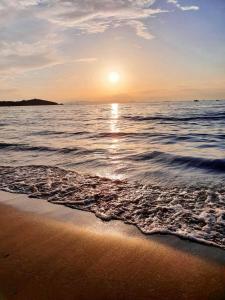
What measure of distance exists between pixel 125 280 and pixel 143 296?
12.7 inches

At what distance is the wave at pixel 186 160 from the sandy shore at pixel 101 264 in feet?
17.7

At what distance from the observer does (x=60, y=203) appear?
657cm

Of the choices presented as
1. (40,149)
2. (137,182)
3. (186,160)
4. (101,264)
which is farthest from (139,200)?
(40,149)

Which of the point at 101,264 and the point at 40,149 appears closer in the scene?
the point at 101,264

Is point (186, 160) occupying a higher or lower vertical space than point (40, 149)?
higher

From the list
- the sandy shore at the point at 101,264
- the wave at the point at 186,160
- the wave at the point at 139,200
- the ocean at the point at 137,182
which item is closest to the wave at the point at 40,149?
the ocean at the point at 137,182

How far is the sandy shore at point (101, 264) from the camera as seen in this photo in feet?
11.2

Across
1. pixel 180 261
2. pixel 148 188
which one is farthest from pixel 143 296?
pixel 148 188

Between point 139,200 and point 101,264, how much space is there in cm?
273

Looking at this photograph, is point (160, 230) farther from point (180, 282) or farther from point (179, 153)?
point (179, 153)

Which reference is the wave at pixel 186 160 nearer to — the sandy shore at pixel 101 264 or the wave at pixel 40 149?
the wave at pixel 40 149

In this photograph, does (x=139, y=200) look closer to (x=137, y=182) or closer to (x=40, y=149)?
(x=137, y=182)

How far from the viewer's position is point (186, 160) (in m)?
10.9

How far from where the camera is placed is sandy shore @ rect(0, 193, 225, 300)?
11.2 ft
